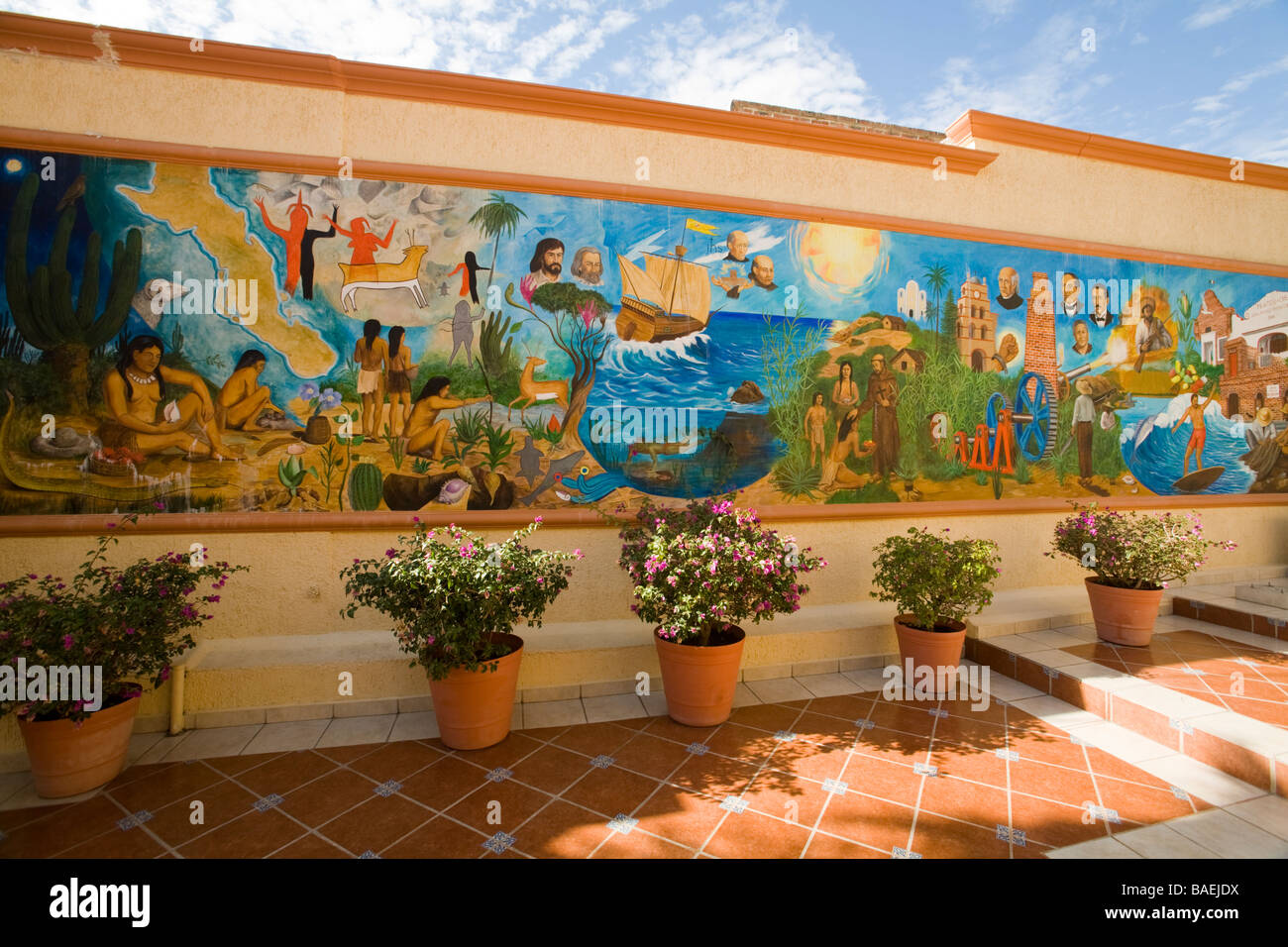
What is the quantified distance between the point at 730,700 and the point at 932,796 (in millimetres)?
1327

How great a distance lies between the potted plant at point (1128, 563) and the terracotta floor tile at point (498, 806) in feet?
16.4

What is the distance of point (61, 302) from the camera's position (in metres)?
4.21

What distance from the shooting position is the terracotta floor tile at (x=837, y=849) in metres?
2.70

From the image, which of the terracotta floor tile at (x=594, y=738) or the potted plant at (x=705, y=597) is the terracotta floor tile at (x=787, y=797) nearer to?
the potted plant at (x=705, y=597)

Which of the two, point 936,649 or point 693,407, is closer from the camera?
point 936,649

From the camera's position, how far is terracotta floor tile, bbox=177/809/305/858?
2736 millimetres

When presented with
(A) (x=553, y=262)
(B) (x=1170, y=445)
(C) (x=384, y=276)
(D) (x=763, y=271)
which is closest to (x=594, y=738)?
(A) (x=553, y=262)

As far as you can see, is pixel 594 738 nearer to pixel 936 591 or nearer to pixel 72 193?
pixel 936 591

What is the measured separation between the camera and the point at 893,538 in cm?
488

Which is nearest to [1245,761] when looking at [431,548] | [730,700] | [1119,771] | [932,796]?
[1119,771]

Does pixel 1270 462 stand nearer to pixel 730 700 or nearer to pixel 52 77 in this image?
pixel 730 700

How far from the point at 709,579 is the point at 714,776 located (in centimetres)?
113

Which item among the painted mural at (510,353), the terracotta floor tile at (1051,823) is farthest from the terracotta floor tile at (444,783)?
the terracotta floor tile at (1051,823)

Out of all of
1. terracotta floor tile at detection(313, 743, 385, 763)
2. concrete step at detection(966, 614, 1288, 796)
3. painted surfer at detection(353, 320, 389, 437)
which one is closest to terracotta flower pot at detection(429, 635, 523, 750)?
terracotta floor tile at detection(313, 743, 385, 763)
